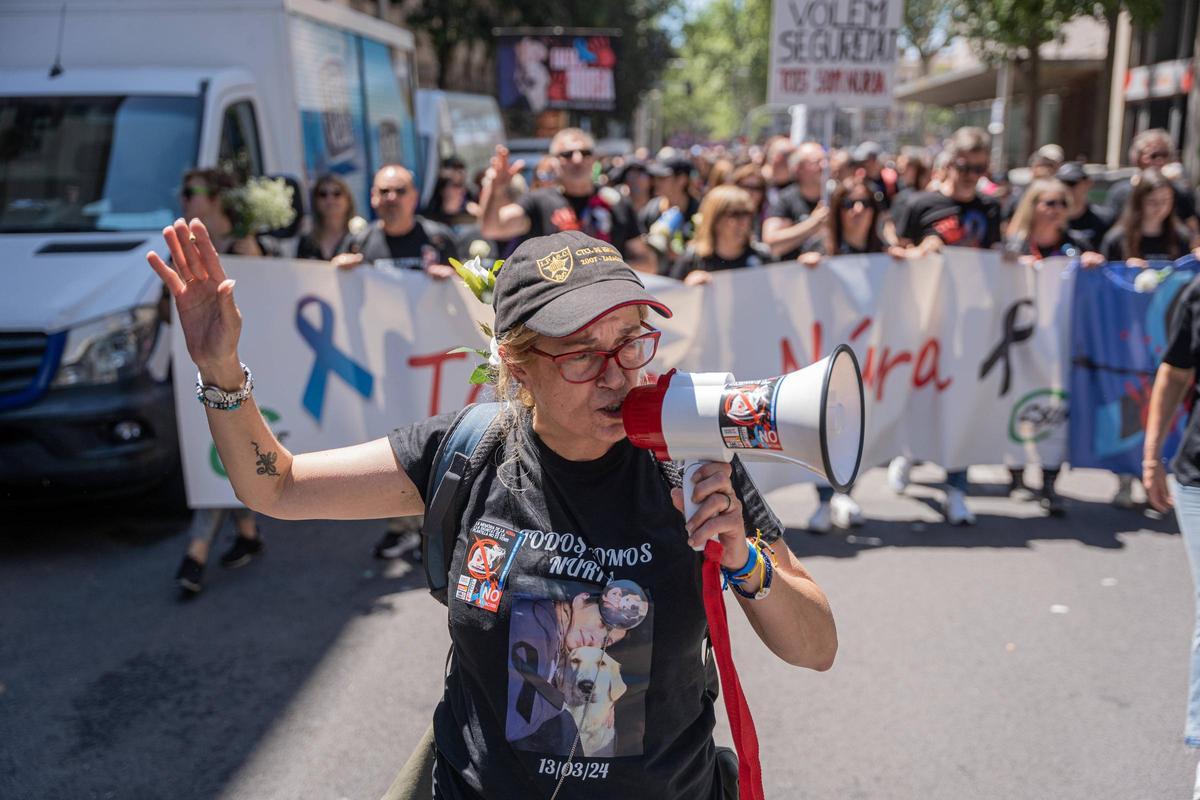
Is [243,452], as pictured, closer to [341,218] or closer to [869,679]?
[869,679]

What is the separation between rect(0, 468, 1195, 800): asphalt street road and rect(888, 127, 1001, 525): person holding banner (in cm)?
141

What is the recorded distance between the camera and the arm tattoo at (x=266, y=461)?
2.04 meters

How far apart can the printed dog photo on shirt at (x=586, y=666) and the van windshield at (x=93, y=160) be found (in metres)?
5.25

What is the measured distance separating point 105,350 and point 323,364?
1.05 m

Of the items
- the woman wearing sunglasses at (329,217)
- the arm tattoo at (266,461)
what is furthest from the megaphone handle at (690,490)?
the woman wearing sunglasses at (329,217)

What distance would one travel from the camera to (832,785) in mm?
3662

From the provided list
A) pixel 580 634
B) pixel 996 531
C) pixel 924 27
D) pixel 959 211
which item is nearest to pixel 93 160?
pixel 959 211

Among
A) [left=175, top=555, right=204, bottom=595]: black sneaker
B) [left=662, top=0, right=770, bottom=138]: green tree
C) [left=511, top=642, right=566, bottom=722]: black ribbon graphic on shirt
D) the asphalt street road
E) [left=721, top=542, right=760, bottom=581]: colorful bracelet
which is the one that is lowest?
the asphalt street road

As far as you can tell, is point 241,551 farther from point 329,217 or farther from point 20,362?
point 329,217

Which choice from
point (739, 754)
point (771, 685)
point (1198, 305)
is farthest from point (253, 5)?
point (739, 754)

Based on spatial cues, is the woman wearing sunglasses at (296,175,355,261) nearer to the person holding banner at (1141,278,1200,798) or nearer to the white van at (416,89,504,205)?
the person holding banner at (1141,278,1200,798)

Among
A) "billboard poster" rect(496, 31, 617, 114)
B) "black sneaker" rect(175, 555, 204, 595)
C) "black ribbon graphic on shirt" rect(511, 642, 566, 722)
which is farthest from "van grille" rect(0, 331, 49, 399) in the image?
"billboard poster" rect(496, 31, 617, 114)

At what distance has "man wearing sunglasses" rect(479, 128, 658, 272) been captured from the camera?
6.31 meters

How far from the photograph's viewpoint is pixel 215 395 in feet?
6.53
